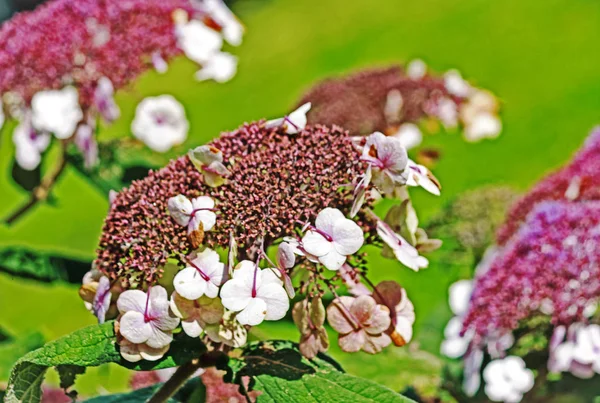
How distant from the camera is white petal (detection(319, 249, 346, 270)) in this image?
2.13 ft

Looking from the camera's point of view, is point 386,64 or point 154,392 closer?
point 154,392

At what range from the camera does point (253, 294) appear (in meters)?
0.64

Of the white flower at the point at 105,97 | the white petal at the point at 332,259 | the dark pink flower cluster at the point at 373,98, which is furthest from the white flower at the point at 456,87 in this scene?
the white petal at the point at 332,259

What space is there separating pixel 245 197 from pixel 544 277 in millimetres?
418

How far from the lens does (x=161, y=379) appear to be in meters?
0.98

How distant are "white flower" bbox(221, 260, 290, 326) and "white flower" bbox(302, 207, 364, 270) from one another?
0.04m

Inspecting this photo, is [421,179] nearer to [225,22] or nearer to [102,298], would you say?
[102,298]

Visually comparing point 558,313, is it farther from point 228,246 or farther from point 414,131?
point 414,131

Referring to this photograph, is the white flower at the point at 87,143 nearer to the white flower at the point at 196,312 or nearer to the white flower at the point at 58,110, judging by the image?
the white flower at the point at 58,110

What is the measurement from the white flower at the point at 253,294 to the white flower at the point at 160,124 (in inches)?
25.3

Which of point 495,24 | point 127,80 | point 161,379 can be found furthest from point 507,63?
point 161,379

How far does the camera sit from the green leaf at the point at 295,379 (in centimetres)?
68

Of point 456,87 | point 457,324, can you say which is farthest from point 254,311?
point 456,87

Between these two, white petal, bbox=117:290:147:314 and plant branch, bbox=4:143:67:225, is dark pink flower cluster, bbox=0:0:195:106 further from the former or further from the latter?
white petal, bbox=117:290:147:314
